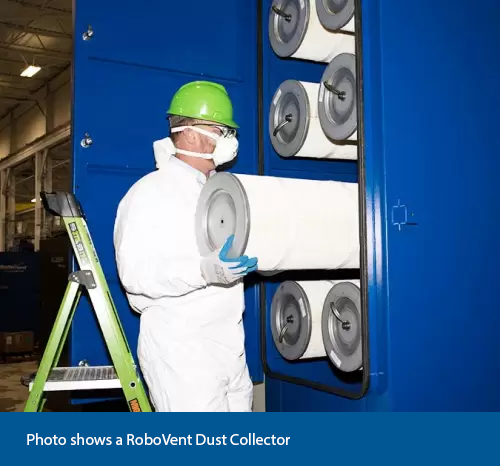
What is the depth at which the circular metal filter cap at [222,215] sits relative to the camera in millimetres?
2303

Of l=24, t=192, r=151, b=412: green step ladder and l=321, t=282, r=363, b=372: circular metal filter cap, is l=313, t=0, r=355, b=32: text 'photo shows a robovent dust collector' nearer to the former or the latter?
l=321, t=282, r=363, b=372: circular metal filter cap

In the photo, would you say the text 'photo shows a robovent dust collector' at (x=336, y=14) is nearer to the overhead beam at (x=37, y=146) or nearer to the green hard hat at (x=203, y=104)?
the green hard hat at (x=203, y=104)

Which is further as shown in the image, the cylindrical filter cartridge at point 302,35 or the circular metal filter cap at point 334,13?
the cylindrical filter cartridge at point 302,35

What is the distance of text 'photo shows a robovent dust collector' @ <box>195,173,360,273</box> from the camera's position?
2.33 m

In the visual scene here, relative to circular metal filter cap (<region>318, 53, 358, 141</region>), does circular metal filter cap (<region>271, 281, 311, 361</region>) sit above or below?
below

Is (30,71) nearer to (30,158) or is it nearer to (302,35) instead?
(30,158)

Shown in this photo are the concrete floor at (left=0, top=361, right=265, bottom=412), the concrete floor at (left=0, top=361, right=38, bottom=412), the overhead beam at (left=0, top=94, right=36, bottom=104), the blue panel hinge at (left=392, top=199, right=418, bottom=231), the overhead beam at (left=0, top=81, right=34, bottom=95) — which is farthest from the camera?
the overhead beam at (left=0, top=94, right=36, bottom=104)

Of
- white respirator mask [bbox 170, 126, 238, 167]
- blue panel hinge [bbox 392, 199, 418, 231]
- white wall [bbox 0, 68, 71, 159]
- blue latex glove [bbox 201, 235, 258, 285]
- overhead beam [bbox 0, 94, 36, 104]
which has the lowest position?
blue latex glove [bbox 201, 235, 258, 285]

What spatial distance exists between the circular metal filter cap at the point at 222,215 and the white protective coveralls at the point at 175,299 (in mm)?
86

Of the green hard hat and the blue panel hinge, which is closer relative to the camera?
the blue panel hinge

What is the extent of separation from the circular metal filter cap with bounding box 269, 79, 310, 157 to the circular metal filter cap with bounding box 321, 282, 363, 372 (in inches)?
33.0

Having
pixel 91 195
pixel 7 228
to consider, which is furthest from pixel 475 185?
pixel 7 228

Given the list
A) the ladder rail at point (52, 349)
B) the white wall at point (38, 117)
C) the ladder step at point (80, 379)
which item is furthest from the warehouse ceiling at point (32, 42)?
the ladder step at point (80, 379)

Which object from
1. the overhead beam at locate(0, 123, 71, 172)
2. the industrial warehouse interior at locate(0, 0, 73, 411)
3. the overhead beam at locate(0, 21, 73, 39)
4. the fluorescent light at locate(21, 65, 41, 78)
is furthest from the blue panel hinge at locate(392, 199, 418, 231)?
the fluorescent light at locate(21, 65, 41, 78)
